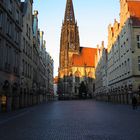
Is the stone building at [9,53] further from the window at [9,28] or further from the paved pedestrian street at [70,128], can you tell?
the paved pedestrian street at [70,128]

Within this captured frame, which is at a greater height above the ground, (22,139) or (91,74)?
(91,74)

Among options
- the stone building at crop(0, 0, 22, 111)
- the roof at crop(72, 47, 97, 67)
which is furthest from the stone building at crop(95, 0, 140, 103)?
the roof at crop(72, 47, 97, 67)

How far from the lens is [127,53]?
46969mm

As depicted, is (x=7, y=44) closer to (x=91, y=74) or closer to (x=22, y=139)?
(x=22, y=139)

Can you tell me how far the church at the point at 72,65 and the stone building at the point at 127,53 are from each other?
229 feet

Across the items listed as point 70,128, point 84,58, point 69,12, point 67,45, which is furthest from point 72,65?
point 70,128

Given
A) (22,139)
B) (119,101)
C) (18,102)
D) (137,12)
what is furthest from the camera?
(119,101)

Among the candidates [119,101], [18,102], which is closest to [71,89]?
[119,101]

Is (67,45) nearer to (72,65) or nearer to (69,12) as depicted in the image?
(72,65)

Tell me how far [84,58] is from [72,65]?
33.7ft

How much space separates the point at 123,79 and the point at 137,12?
41.9 feet

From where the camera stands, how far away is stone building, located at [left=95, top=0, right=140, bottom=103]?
144ft

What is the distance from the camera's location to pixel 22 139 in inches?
396

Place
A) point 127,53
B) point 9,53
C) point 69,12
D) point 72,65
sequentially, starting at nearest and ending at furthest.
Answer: point 9,53, point 127,53, point 72,65, point 69,12
